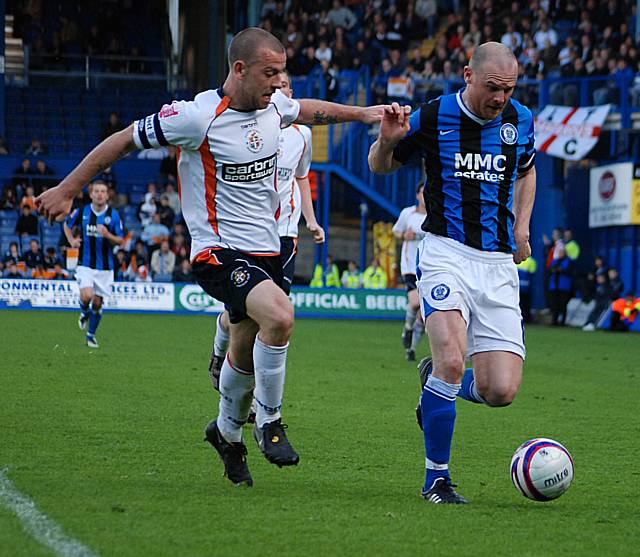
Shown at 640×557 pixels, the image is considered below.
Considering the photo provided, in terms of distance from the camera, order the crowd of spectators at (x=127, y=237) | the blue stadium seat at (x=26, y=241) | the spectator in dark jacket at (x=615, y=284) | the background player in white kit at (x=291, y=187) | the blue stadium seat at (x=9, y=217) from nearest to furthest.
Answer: the background player in white kit at (x=291, y=187), the spectator in dark jacket at (x=615, y=284), the crowd of spectators at (x=127, y=237), the blue stadium seat at (x=26, y=241), the blue stadium seat at (x=9, y=217)

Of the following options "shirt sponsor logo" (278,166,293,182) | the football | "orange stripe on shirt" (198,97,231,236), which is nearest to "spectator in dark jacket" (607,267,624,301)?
"shirt sponsor logo" (278,166,293,182)

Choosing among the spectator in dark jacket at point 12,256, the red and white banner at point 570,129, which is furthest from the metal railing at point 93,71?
the red and white banner at point 570,129

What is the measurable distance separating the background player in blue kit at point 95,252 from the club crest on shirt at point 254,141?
31.1 feet

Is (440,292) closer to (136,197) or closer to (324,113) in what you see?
(324,113)

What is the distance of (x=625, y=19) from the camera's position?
28.6 meters

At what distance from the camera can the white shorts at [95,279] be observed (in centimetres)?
1562

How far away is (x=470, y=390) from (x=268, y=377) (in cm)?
122

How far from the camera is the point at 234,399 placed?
252 inches

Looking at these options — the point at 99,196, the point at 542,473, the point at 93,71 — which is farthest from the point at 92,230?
the point at 93,71

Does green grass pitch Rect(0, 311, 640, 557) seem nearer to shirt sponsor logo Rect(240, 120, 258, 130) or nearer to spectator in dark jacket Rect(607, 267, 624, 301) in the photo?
shirt sponsor logo Rect(240, 120, 258, 130)

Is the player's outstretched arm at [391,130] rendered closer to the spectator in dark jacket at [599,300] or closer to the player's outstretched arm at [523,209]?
the player's outstretched arm at [523,209]

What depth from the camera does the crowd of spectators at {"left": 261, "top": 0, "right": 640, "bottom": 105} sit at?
1046 inches

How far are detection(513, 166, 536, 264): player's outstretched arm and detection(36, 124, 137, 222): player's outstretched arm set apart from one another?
7.15ft

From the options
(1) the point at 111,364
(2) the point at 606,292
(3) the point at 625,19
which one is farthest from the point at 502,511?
(3) the point at 625,19
